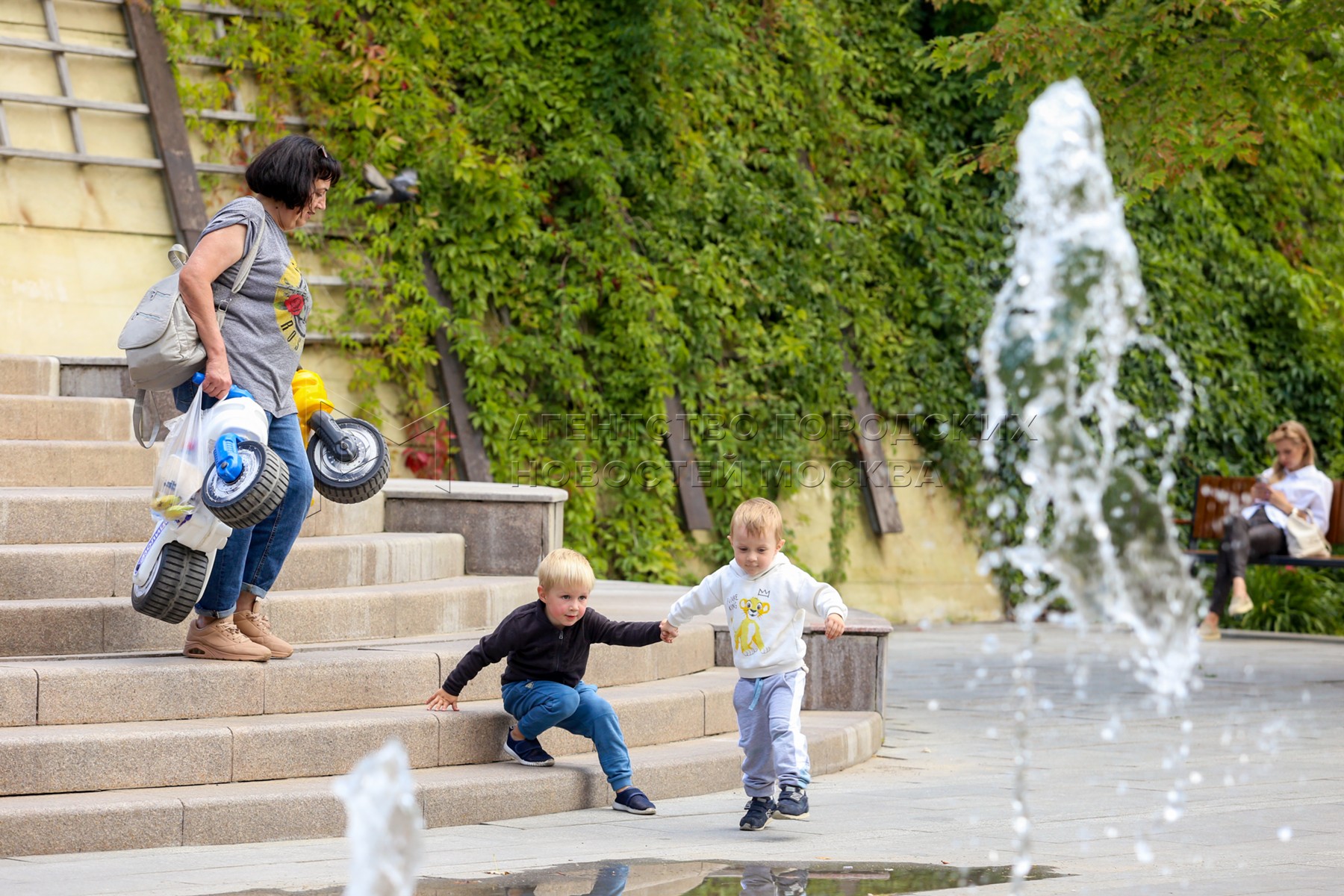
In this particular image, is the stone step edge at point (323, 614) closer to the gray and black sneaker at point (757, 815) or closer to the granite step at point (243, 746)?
the granite step at point (243, 746)

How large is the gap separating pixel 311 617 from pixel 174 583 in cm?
93

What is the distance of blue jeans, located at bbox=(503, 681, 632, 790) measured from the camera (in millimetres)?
5035

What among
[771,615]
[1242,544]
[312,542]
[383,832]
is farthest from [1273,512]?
[383,832]

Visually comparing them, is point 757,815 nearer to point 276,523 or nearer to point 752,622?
point 752,622

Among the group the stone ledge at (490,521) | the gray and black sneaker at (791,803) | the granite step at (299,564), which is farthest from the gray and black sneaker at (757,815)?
the stone ledge at (490,521)

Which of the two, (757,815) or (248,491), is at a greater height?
(248,491)

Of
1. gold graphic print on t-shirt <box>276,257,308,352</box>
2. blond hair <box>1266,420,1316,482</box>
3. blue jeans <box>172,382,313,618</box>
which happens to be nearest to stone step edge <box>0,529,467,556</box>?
Answer: blue jeans <box>172,382,313,618</box>

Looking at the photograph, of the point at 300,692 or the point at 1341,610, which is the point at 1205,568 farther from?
the point at 300,692

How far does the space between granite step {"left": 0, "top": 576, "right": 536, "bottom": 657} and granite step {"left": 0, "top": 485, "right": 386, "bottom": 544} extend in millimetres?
335

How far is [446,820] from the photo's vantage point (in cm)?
471

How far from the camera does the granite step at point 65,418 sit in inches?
281

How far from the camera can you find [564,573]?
199 inches

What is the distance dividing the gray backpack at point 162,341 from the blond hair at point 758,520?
1.79 m

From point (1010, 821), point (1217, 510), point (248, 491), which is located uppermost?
point (1217, 510)
